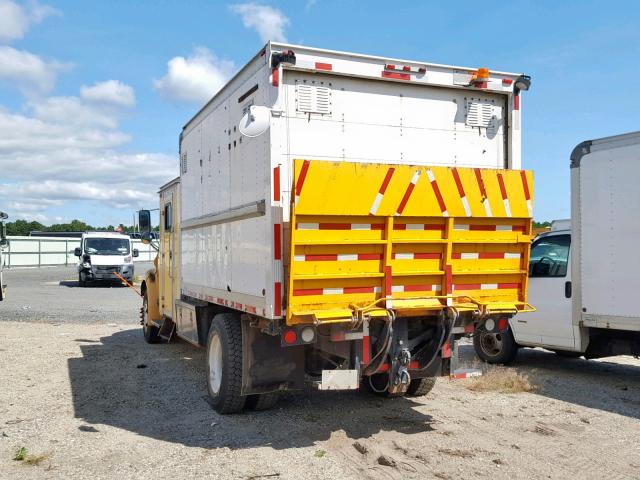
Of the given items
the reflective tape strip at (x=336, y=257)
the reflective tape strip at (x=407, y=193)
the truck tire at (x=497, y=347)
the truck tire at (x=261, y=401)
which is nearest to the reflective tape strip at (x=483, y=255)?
the reflective tape strip at (x=407, y=193)

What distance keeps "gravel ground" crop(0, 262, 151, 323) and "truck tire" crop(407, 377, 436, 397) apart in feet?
31.1

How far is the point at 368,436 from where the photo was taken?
5.61 meters

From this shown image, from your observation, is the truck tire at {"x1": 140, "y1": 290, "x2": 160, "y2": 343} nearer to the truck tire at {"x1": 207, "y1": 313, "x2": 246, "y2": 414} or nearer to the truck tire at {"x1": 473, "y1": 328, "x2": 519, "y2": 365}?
the truck tire at {"x1": 207, "y1": 313, "x2": 246, "y2": 414}

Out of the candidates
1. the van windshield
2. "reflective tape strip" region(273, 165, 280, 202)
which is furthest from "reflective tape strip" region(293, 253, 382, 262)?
the van windshield

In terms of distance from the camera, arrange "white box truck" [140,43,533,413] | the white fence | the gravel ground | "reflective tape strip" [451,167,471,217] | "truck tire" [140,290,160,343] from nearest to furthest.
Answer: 1. "white box truck" [140,43,533,413]
2. "reflective tape strip" [451,167,471,217]
3. "truck tire" [140,290,160,343]
4. the gravel ground
5. the white fence

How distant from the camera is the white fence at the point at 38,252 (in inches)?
1596

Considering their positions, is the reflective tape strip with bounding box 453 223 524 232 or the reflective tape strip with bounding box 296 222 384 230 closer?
the reflective tape strip with bounding box 296 222 384 230

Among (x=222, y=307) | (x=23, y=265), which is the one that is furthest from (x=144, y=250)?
(x=222, y=307)

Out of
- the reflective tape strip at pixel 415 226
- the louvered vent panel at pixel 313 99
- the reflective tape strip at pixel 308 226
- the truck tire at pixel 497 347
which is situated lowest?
the truck tire at pixel 497 347

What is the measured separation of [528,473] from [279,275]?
8.07 ft

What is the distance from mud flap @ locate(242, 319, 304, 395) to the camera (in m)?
5.91

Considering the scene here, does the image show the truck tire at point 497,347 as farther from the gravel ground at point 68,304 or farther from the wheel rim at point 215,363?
the gravel ground at point 68,304

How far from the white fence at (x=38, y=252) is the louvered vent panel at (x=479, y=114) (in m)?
35.3

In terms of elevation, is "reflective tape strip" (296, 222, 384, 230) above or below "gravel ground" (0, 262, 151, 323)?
above
